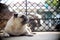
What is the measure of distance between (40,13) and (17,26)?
420mm

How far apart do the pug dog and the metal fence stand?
0.10 m

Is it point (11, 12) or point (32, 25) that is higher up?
point (11, 12)

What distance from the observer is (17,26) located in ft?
7.43

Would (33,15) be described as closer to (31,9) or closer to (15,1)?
(31,9)

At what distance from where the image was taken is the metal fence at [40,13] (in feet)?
7.66

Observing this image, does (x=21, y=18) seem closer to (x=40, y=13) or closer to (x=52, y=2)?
(x=40, y=13)

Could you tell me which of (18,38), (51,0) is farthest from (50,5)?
(18,38)

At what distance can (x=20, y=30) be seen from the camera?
2301 millimetres

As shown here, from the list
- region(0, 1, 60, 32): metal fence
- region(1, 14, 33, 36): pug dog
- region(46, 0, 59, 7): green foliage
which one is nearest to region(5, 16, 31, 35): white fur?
region(1, 14, 33, 36): pug dog

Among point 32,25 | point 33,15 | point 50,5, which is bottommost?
point 32,25

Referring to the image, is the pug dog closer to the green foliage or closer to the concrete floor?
the concrete floor

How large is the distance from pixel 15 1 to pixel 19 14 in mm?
220

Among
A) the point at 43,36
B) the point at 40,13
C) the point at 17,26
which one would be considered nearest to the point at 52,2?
the point at 40,13

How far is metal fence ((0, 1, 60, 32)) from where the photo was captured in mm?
2336
